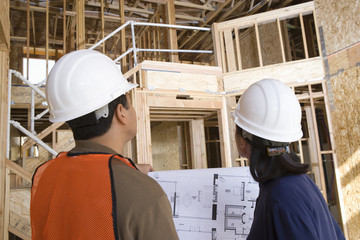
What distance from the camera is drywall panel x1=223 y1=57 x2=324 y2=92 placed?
6203 millimetres

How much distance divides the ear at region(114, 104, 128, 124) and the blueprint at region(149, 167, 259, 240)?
52.9 inches

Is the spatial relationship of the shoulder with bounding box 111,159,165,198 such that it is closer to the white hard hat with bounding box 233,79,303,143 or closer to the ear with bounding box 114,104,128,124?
the ear with bounding box 114,104,128,124

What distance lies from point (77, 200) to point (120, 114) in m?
0.42

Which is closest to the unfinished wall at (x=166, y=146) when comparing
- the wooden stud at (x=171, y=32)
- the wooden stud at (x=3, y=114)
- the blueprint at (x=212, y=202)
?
the wooden stud at (x=171, y=32)

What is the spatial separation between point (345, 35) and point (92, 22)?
8892 millimetres

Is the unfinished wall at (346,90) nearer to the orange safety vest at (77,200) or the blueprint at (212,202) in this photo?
the blueprint at (212,202)

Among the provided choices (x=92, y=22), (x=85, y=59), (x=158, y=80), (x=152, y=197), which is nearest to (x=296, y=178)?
(x=152, y=197)

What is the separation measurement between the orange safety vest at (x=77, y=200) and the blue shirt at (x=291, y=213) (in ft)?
2.38

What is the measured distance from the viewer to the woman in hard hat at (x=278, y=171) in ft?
4.26

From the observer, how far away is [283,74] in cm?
634

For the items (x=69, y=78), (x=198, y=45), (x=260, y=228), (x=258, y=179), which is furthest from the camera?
(x=198, y=45)

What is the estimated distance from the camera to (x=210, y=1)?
9492 millimetres

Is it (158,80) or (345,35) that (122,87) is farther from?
(345,35)

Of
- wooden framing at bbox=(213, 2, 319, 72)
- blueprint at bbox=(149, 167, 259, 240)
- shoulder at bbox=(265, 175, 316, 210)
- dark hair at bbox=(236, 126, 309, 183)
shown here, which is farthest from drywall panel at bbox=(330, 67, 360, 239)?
shoulder at bbox=(265, 175, 316, 210)
